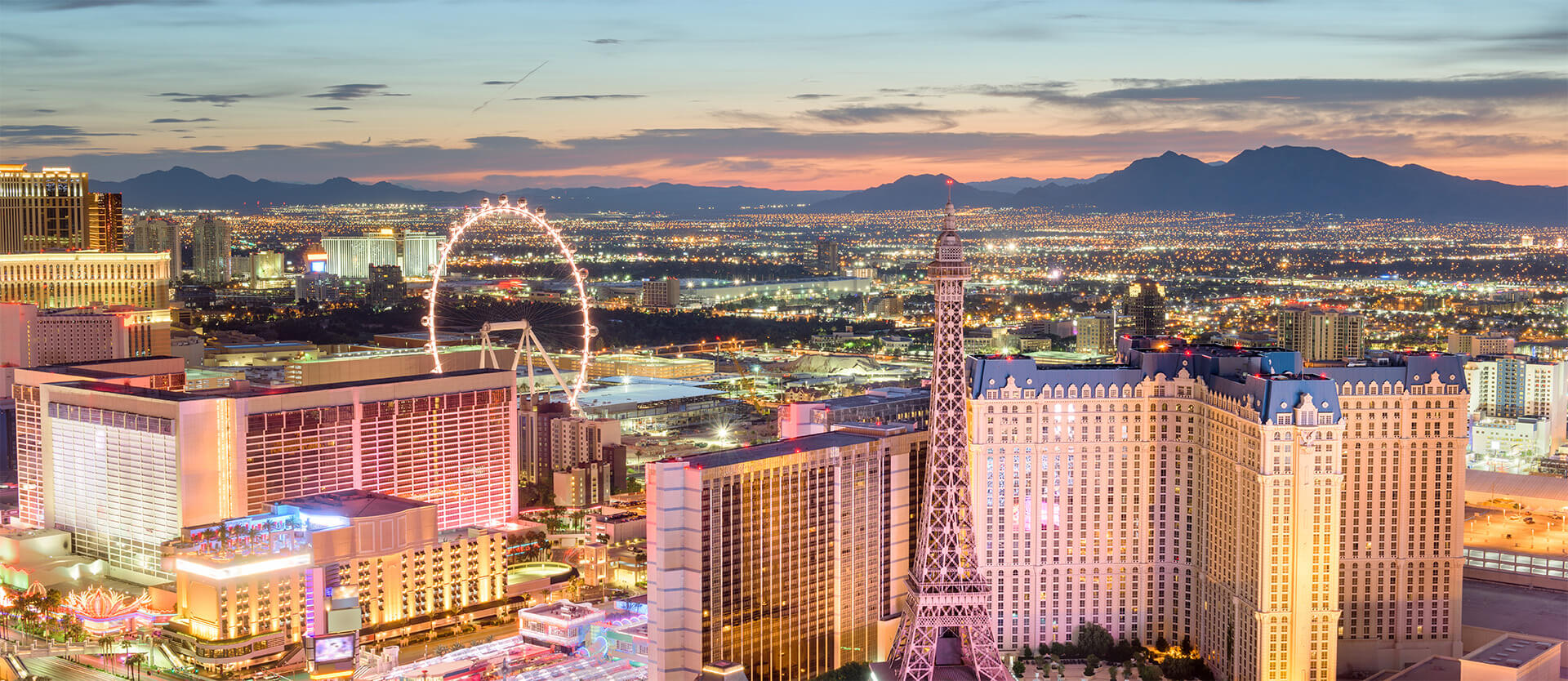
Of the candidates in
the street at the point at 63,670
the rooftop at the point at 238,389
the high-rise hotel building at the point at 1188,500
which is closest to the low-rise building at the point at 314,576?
the street at the point at 63,670

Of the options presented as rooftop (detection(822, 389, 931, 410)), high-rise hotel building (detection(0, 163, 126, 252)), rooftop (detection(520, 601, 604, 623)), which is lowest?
rooftop (detection(520, 601, 604, 623))

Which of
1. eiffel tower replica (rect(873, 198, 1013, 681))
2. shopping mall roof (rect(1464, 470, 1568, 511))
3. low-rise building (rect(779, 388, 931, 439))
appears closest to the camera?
eiffel tower replica (rect(873, 198, 1013, 681))

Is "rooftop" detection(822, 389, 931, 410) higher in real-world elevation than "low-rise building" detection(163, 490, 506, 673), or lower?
higher

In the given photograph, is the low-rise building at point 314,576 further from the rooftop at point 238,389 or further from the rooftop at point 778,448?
the rooftop at point 778,448

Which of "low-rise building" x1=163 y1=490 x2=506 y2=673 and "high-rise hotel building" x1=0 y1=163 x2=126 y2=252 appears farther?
"high-rise hotel building" x1=0 y1=163 x2=126 y2=252

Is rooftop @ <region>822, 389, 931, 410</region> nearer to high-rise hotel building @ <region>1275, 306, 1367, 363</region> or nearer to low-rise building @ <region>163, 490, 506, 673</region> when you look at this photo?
low-rise building @ <region>163, 490, 506, 673</region>

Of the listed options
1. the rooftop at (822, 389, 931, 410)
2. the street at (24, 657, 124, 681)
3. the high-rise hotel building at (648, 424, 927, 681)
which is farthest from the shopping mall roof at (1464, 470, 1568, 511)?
the street at (24, 657, 124, 681)

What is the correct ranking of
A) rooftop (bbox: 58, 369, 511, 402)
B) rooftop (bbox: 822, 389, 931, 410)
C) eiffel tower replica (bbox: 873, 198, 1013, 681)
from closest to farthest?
eiffel tower replica (bbox: 873, 198, 1013, 681)
rooftop (bbox: 822, 389, 931, 410)
rooftop (bbox: 58, 369, 511, 402)

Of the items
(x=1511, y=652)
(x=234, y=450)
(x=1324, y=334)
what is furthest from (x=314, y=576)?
(x=1324, y=334)
